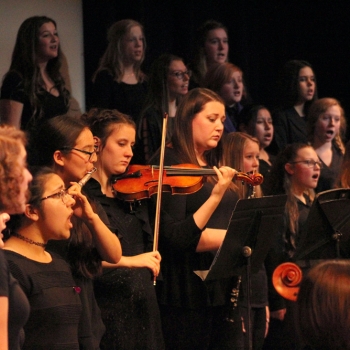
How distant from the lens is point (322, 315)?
197 cm

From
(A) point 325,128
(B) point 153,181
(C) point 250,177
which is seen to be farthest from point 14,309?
(A) point 325,128

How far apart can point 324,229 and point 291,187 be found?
2.43ft

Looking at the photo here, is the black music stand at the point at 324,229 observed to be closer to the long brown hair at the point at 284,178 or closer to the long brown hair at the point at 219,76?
the long brown hair at the point at 284,178

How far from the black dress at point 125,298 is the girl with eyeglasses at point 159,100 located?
117cm

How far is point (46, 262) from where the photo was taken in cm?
285

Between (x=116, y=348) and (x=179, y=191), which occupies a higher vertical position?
(x=179, y=191)

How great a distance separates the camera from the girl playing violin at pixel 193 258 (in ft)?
11.5

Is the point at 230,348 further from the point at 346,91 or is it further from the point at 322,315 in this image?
the point at 346,91

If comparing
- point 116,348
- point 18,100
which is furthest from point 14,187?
point 18,100

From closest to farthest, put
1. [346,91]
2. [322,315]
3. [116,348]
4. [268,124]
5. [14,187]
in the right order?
[322,315], [14,187], [116,348], [268,124], [346,91]

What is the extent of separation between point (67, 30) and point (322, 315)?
11.9 ft

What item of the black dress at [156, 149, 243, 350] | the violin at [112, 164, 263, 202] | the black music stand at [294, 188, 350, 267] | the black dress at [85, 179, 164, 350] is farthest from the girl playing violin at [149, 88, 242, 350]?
the black music stand at [294, 188, 350, 267]

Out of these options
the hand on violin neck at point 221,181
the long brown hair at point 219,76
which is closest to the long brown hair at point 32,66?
the long brown hair at point 219,76

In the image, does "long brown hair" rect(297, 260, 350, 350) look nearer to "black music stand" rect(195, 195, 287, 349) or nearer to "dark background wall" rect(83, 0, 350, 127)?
"black music stand" rect(195, 195, 287, 349)
